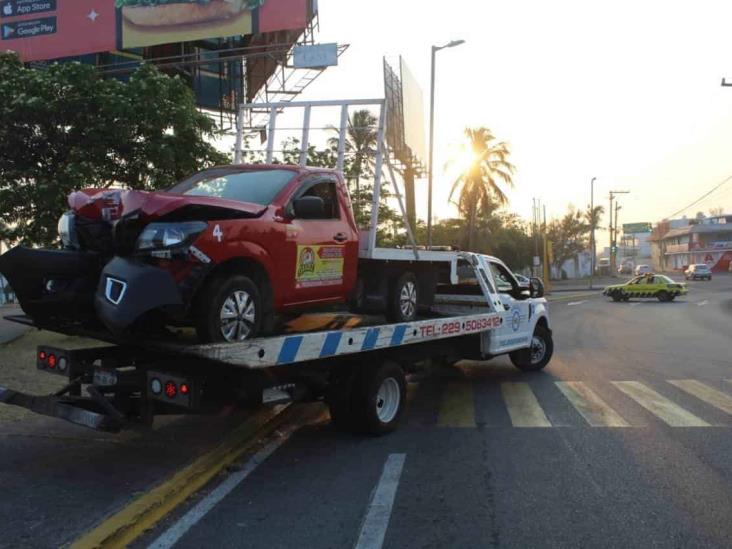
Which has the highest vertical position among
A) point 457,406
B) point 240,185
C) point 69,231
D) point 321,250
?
point 240,185

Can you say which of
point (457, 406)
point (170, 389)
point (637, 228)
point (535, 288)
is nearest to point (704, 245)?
point (637, 228)

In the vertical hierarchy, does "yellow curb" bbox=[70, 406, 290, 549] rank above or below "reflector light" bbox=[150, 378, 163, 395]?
below

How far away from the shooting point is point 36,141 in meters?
12.3

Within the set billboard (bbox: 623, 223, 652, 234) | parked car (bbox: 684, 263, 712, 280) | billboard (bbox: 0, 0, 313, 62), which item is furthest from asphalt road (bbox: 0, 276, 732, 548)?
billboard (bbox: 623, 223, 652, 234)

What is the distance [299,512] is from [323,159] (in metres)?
12.5

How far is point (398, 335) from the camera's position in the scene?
701 cm

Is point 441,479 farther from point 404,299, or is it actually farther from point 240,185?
point 240,185

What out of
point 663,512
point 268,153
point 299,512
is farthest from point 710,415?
point 268,153

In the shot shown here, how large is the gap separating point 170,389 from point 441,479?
7.46ft

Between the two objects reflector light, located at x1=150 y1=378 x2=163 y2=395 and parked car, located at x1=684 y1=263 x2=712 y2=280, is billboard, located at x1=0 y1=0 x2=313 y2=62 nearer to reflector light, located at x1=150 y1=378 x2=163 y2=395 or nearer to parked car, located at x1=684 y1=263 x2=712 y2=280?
reflector light, located at x1=150 y1=378 x2=163 y2=395

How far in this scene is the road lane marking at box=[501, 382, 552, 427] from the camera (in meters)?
7.48

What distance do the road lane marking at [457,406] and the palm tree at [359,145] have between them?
3242mm

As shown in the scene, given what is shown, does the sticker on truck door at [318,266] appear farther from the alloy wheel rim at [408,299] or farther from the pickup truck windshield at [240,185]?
the alloy wheel rim at [408,299]

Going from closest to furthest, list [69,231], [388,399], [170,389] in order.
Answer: [170,389]
[69,231]
[388,399]
